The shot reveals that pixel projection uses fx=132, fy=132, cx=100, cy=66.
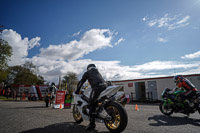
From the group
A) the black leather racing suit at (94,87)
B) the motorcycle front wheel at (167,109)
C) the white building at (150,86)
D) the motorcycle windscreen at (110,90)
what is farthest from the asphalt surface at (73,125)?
the white building at (150,86)

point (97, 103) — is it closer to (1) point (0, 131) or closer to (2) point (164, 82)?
(1) point (0, 131)

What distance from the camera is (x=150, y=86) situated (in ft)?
69.4

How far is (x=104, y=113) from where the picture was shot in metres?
3.32

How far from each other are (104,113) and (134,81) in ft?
66.6

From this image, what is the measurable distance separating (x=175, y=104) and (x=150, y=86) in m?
15.6

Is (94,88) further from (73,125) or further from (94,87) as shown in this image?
(73,125)

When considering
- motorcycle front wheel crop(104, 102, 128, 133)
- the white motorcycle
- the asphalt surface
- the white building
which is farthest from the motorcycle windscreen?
the white building

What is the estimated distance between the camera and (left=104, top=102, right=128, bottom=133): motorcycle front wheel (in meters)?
2.94

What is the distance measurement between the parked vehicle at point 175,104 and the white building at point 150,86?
46.1ft

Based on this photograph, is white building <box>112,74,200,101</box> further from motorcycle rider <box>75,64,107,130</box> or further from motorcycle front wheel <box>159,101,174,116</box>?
motorcycle rider <box>75,64,107,130</box>

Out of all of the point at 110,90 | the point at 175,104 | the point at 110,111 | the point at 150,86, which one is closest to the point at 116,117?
the point at 110,111

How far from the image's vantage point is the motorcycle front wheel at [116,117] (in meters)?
2.94

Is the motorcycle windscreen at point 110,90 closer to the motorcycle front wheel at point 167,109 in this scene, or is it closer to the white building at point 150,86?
the motorcycle front wheel at point 167,109

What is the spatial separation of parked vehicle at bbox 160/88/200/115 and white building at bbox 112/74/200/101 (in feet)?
46.1
